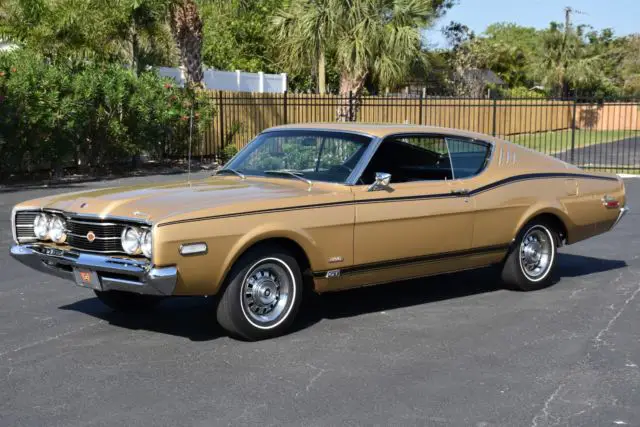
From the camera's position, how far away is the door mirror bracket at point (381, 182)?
682cm

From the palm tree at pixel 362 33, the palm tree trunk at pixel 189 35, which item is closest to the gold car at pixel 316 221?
the palm tree at pixel 362 33

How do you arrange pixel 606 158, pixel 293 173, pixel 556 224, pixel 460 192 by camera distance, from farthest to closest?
pixel 606 158 → pixel 556 224 → pixel 460 192 → pixel 293 173

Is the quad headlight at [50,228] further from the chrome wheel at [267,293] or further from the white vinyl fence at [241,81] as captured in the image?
the white vinyl fence at [241,81]

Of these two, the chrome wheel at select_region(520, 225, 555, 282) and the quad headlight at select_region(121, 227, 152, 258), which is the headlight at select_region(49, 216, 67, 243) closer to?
the quad headlight at select_region(121, 227, 152, 258)

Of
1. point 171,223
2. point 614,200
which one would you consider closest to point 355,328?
point 171,223

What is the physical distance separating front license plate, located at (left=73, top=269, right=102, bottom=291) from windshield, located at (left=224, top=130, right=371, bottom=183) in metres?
1.77

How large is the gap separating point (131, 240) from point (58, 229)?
2.79 ft

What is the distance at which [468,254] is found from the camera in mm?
7656

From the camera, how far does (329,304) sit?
25.5ft

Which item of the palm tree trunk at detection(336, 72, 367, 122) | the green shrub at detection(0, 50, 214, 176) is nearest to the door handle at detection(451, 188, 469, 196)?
the green shrub at detection(0, 50, 214, 176)

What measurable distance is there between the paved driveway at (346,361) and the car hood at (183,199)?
38.5 inches

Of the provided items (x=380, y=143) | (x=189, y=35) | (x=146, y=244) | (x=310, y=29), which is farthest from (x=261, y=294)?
(x=189, y=35)

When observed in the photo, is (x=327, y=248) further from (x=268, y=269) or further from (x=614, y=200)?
(x=614, y=200)

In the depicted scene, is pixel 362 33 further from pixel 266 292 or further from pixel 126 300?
pixel 266 292
